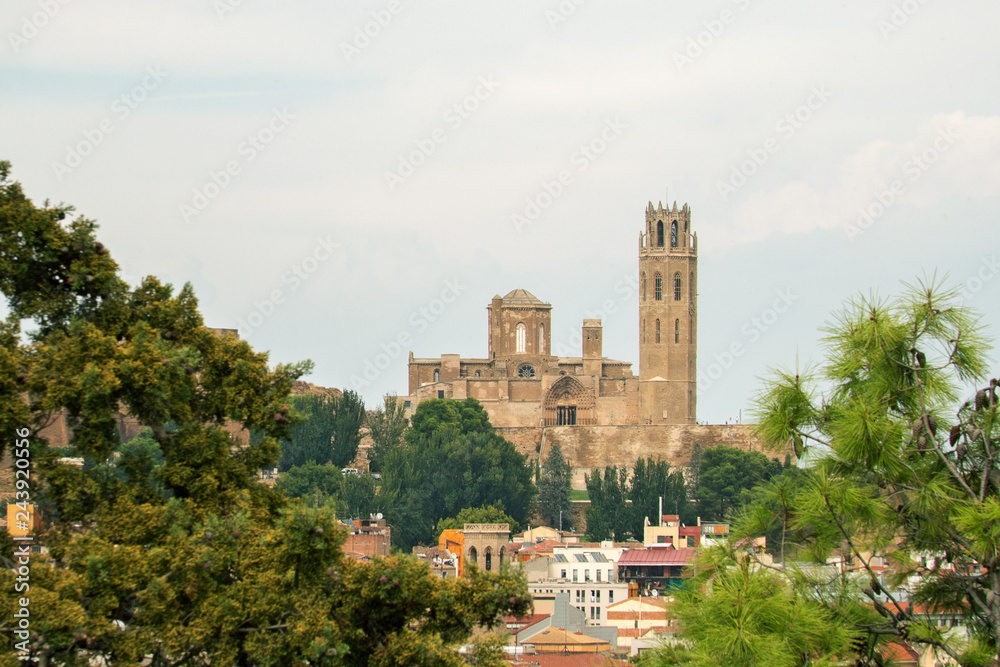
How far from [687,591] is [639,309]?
66.3 metres

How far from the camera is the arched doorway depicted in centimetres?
7219

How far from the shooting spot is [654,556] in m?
49.8

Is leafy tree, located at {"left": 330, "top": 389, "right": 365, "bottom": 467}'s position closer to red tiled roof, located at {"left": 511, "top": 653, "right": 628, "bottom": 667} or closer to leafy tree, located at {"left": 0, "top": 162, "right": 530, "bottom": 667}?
red tiled roof, located at {"left": 511, "top": 653, "right": 628, "bottom": 667}

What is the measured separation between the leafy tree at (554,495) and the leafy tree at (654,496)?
3.74 metres

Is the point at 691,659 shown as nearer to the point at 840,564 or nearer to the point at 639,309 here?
the point at 840,564

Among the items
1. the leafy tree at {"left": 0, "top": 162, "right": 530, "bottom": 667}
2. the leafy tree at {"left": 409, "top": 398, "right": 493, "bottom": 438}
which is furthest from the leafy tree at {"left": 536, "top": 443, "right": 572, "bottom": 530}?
the leafy tree at {"left": 0, "top": 162, "right": 530, "bottom": 667}

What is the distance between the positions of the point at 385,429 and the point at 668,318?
1506cm

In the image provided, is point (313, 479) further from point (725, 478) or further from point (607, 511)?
point (725, 478)

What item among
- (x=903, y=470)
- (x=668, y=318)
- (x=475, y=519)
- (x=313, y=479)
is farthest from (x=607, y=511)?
(x=903, y=470)

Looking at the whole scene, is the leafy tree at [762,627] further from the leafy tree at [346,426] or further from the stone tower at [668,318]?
the stone tower at [668,318]

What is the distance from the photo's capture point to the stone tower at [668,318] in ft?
238

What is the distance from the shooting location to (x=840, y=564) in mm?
7961

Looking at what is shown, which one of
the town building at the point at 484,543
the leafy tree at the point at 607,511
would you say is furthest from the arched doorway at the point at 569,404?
the town building at the point at 484,543

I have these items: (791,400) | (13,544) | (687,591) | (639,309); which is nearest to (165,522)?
(13,544)
